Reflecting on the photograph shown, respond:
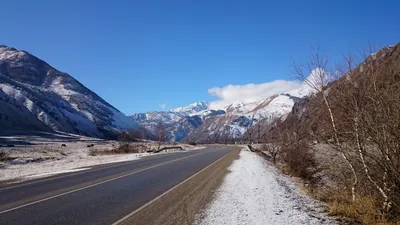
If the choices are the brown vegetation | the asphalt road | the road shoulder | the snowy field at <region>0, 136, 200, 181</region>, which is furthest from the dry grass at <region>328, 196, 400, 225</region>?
A: the snowy field at <region>0, 136, 200, 181</region>

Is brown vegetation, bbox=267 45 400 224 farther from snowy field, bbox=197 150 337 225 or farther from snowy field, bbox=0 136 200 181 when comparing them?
snowy field, bbox=0 136 200 181

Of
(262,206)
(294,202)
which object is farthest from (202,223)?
(294,202)

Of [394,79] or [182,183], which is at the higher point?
[394,79]

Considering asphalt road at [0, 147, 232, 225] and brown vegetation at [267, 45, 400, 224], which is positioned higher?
brown vegetation at [267, 45, 400, 224]

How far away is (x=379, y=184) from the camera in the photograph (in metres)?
8.11

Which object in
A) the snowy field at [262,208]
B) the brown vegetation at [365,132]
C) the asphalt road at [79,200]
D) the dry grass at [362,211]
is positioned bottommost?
the asphalt road at [79,200]

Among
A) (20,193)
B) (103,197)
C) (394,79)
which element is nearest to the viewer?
Answer: (394,79)

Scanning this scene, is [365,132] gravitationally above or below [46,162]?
above

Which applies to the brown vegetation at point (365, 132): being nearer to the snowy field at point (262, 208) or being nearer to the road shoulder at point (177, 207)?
the snowy field at point (262, 208)

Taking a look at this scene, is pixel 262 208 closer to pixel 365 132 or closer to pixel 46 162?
pixel 365 132

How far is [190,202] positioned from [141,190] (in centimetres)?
297

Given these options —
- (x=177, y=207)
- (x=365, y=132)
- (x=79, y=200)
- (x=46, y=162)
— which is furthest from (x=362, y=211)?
(x=46, y=162)

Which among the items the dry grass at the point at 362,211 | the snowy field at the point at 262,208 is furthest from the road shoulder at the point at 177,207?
the dry grass at the point at 362,211

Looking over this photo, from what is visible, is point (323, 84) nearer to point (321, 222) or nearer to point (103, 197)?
point (321, 222)
